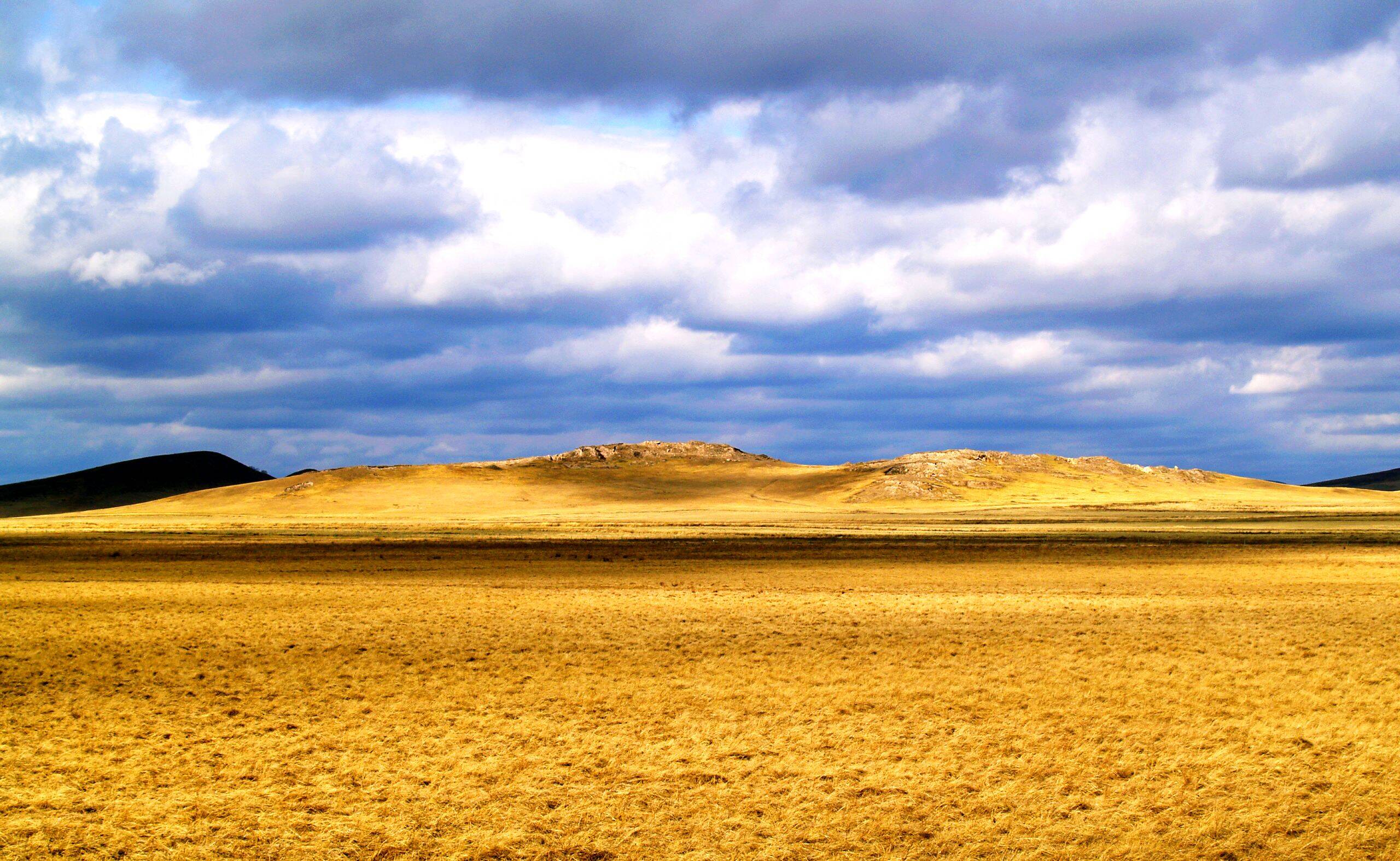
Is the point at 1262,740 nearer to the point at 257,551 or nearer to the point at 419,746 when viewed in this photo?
the point at 419,746

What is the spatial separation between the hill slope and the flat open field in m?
49.1

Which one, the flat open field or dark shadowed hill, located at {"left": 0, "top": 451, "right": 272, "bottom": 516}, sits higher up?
dark shadowed hill, located at {"left": 0, "top": 451, "right": 272, "bottom": 516}

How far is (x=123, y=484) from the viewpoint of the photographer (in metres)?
161

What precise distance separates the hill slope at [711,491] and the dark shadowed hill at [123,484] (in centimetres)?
3674

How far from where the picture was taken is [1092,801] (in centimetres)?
962

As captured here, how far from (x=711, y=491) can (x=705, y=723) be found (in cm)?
10597

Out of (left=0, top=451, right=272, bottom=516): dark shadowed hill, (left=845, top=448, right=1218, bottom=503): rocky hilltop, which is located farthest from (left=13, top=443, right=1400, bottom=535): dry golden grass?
(left=0, top=451, right=272, bottom=516): dark shadowed hill

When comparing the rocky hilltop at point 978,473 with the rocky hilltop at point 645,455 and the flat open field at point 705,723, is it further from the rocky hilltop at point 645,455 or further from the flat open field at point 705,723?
the flat open field at point 705,723

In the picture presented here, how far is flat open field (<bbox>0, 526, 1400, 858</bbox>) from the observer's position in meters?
8.99

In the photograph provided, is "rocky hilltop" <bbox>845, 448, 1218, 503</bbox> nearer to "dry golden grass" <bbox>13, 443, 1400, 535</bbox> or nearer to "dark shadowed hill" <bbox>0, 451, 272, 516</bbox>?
"dry golden grass" <bbox>13, 443, 1400, 535</bbox>

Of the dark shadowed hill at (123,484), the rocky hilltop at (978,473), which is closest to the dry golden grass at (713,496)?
the rocky hilltop at (978,473)

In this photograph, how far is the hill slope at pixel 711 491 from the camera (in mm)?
89625

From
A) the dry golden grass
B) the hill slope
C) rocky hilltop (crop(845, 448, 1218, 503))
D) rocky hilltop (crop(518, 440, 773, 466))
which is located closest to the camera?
the dry golden grass

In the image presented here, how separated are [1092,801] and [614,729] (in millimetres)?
5664
